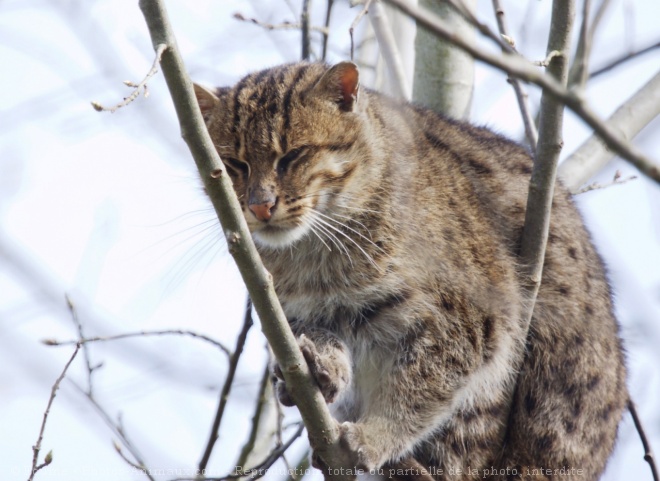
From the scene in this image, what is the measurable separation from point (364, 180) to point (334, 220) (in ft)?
1.16

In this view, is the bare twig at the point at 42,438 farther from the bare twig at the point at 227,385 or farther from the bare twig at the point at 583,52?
the bare twig at the point at 583,52

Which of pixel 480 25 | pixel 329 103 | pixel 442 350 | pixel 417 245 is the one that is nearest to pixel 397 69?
pixel 329 103

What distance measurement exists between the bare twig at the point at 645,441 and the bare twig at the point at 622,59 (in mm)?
2252

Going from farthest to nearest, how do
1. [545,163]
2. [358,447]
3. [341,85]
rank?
1. [341,85]
2. [358,447]
3. [545,163]

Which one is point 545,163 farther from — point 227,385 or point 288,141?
point 227,385

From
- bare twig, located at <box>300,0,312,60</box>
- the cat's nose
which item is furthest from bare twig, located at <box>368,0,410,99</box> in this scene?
the cat's nose

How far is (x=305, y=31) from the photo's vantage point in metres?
5.77

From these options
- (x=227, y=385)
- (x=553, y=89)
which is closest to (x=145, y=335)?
(x=227, y=385)

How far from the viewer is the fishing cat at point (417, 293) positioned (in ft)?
14.9

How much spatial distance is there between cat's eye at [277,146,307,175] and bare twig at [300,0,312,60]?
4.87 feet

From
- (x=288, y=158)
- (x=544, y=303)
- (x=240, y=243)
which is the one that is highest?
(x=288, y=158)

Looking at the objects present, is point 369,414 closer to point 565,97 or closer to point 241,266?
point 241,266

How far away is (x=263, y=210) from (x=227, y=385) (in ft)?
3.97

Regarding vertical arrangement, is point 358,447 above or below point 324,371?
below
